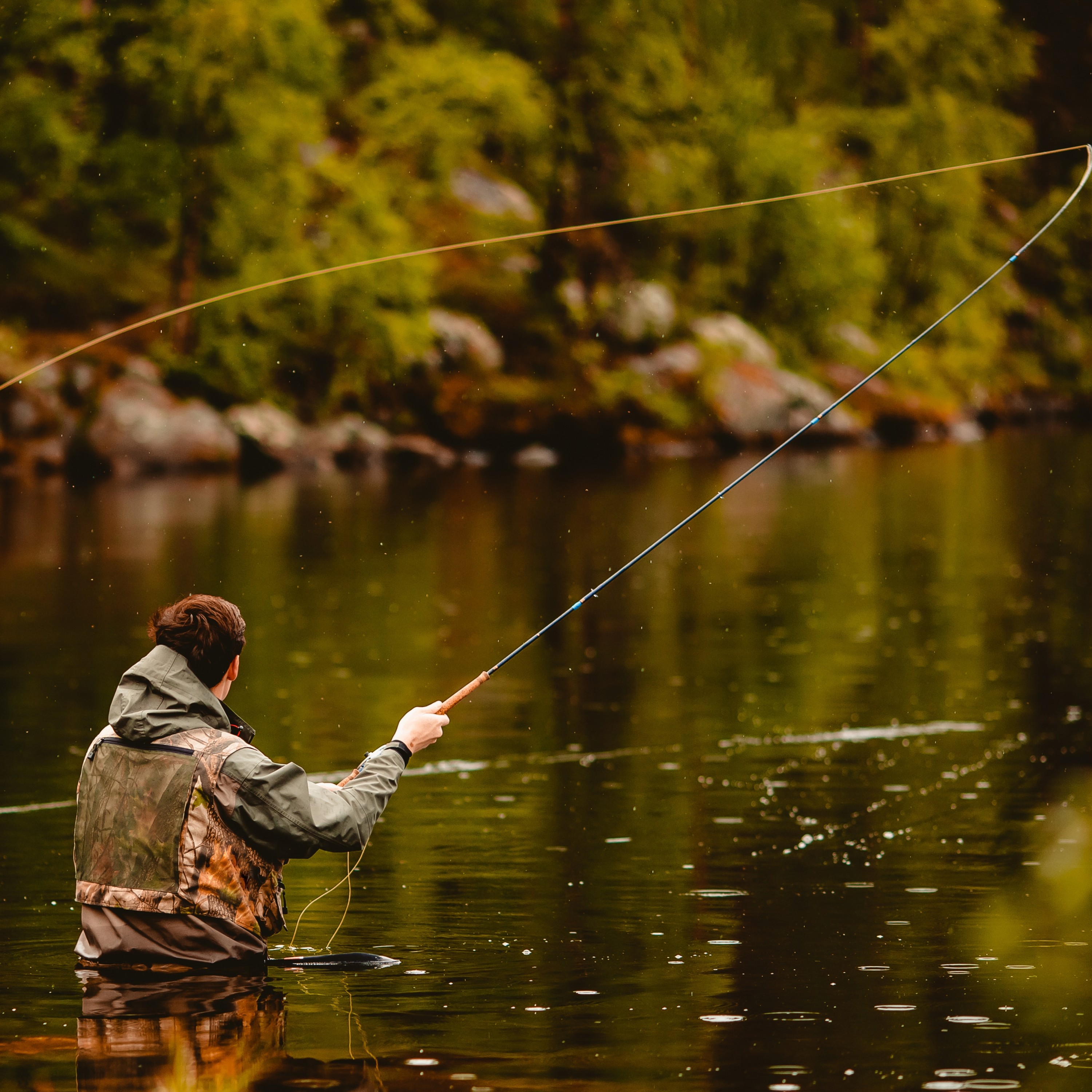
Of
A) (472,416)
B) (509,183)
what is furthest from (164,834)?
(509,183)

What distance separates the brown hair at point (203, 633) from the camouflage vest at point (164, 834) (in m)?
0.18

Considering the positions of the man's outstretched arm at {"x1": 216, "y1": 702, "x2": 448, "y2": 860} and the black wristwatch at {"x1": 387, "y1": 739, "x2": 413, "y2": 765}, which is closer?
the man's outstretched arm at {"x1": 216, "y1": 702, "x2": 448, "y2": 860}

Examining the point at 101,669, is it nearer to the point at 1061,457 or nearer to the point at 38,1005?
the point at 38,1005

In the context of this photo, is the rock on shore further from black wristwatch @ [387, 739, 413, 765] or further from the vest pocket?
the vest pocket

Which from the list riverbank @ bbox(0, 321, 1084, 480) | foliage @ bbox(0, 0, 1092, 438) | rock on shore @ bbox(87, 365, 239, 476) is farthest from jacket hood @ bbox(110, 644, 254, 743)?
foliage @ bbox(0, 0, 1092, 438)

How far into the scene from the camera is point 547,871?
8.91m

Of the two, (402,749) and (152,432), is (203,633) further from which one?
(152,432)

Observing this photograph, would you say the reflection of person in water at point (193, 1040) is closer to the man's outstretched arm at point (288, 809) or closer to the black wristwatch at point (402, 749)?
the man's outstretched arm at point (288, 809)

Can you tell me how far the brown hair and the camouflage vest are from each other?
179 mm

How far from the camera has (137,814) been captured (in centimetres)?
617

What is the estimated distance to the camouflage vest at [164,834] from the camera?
6133mm

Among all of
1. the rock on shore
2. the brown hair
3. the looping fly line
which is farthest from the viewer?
the rock on shore

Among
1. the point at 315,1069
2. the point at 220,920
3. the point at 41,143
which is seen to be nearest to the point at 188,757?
the point at 220,920

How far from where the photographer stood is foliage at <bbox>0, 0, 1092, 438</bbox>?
150 ft
